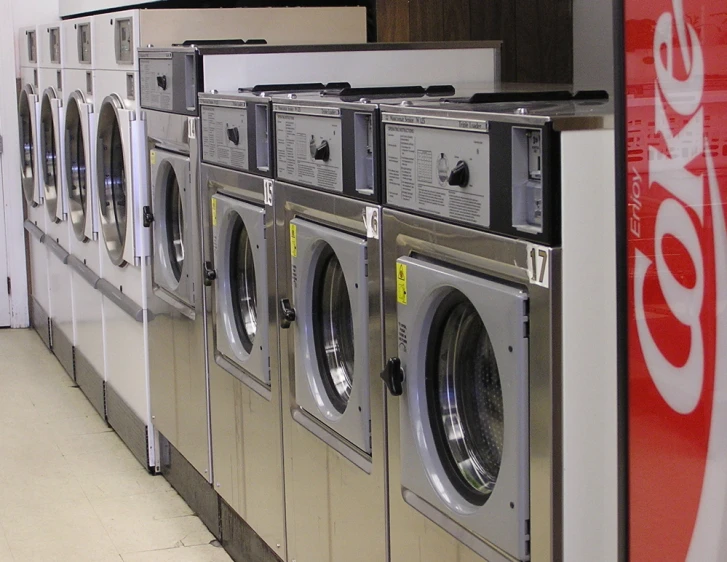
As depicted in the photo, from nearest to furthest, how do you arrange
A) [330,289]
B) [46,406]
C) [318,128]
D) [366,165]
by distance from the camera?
[366,165]
[318,128]
[330,289]
[46,406]

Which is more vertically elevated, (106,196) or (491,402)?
(106,196)

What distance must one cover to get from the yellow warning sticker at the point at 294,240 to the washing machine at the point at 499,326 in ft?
1.66

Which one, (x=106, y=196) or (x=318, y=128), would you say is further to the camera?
(x=106, y=196)

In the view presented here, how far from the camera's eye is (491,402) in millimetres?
2062

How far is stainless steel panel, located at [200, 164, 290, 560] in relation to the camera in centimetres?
298

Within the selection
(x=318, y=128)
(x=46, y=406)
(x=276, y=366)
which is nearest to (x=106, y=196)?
(x=46, y=406)

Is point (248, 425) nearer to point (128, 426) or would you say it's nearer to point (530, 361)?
point (128, 426)

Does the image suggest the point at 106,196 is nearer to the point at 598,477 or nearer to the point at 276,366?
the point at 276,366

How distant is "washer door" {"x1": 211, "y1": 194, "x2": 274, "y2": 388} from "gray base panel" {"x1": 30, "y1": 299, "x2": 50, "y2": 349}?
332cm

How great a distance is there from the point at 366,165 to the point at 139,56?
1.97m

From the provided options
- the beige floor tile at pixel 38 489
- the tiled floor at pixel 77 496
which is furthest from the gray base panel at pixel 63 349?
the beige floor tile at pixel 38 489

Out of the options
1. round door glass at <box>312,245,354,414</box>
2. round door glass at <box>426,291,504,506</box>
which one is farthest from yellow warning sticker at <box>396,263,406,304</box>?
round door glass at <box>312,245,354,414</box>

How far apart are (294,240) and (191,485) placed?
1622 millimetres

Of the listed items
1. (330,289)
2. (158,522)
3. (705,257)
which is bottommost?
(158,522)
